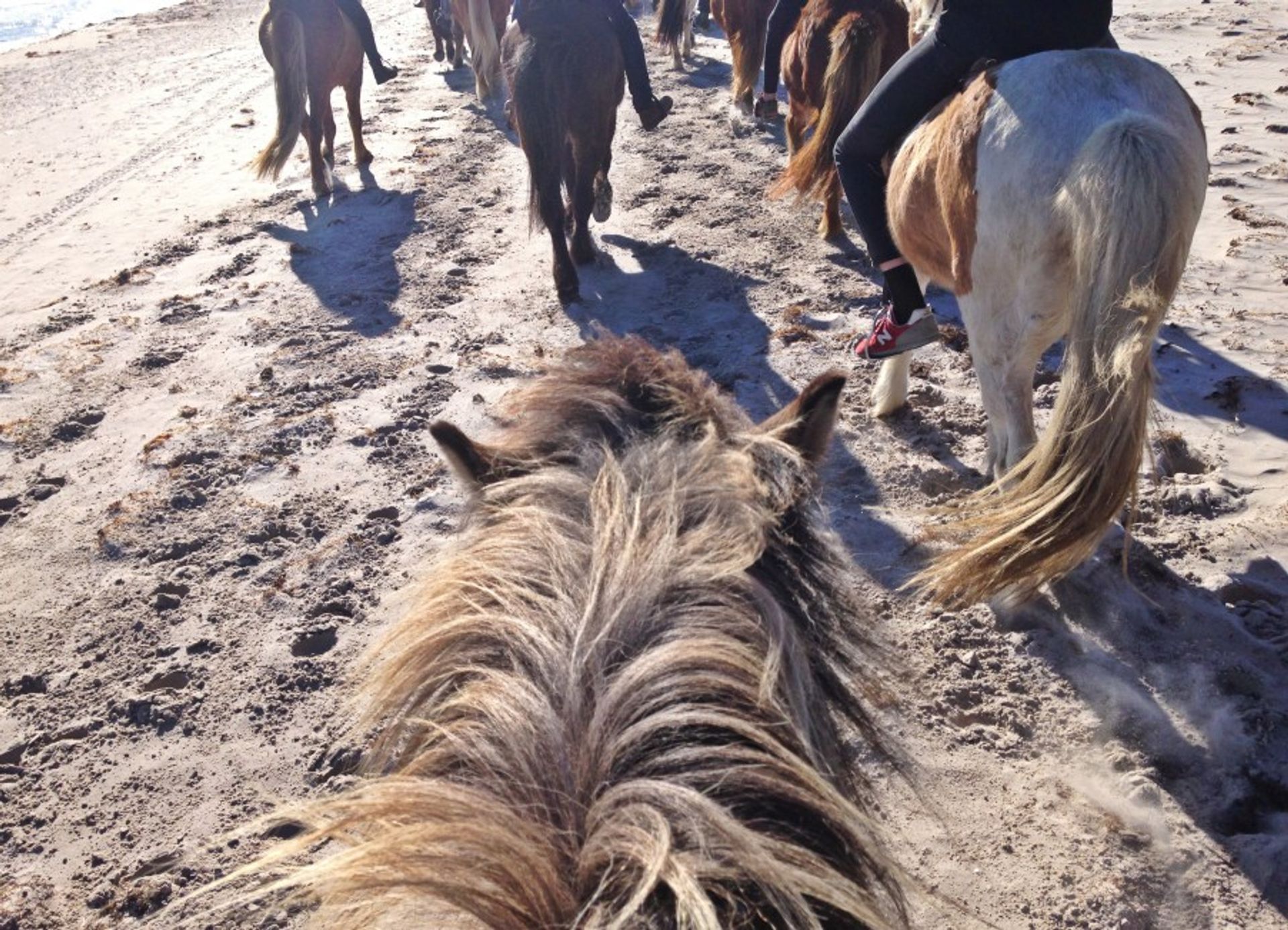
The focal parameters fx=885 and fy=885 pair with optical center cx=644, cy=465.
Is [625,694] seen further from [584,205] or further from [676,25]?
[676,25]

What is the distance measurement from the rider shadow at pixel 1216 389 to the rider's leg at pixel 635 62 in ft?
11.9

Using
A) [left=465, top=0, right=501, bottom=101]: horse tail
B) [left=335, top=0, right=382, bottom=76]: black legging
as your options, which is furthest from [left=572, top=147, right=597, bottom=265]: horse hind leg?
[left=465, top=0, right=501, bottom=101]: horse tail

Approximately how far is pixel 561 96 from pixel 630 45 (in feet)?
2.61

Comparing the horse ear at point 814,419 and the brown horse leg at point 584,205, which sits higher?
the horse ear at point 814,419

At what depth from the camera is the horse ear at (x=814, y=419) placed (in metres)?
1.73

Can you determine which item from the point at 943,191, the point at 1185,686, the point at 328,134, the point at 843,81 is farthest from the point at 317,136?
the point at 1185,686

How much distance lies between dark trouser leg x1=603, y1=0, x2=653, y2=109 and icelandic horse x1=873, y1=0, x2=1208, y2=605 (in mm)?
3236

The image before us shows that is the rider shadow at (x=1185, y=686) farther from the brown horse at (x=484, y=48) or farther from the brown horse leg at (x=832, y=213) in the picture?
the brown horse at (x=484, y=48)

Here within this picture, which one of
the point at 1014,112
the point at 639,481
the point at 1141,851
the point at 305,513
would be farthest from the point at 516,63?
the point at 1141,851

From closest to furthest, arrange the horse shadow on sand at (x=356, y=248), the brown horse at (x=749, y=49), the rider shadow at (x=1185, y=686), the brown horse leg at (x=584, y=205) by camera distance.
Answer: the rider shadow at (x=1185, y=686) < the brown horse leg at (x=584, y=205) < the horse shadow on sand at (x=356, y=248) < the brown horse at (x=749, y=49)

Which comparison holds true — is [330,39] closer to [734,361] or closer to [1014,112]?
[734,361]

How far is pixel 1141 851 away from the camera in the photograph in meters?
2.21

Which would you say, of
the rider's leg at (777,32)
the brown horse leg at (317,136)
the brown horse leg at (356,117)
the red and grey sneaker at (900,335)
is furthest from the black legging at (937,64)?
the brown horse leg at (356,117)

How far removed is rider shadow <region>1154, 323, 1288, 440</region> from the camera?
3.73 metres
